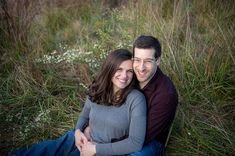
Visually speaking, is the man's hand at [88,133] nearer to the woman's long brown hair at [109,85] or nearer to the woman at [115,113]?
the woman at [115,113]

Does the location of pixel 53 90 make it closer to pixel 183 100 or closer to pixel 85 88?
pixel 85 88

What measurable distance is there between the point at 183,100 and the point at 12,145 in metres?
1.78

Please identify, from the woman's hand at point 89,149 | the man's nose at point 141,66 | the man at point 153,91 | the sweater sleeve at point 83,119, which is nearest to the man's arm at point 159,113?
the man at point 153,91

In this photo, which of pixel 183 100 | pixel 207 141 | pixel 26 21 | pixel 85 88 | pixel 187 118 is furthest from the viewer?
pixel 26 21

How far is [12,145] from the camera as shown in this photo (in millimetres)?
3443

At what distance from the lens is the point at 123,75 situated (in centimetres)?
256

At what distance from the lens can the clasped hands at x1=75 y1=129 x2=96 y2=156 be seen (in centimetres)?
258

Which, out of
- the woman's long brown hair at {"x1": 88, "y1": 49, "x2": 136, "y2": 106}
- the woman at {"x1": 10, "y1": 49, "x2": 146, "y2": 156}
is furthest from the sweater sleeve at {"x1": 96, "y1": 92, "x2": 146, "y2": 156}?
the woman's long brown hair at {"x1": 88, "y1": 49, "x2": 136, "y2": 106}

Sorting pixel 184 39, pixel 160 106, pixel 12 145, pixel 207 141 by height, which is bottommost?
pixel 12 145

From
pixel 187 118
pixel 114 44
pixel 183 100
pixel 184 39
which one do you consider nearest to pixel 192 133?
pixel 187 118

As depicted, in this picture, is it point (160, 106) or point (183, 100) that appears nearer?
point (160, 106)

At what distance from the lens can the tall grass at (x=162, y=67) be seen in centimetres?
309

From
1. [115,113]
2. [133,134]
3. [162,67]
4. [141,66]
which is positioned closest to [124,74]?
[141,66]

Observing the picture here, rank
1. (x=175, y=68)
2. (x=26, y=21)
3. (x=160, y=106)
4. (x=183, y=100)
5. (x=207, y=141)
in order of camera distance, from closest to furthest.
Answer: (x=160, y=106), (x=207, y=141), (x=183, y=100), (x=175, y=68), (x=26, y=21)
